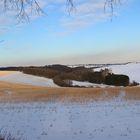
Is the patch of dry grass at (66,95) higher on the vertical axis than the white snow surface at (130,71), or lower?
lower

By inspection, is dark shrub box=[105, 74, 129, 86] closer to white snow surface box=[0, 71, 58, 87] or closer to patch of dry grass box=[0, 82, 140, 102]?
white snow surface box=[0, 71, 58, 87]

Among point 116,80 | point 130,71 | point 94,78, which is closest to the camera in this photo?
point 116,80

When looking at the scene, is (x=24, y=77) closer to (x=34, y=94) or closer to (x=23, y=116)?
(x=34, y=94)

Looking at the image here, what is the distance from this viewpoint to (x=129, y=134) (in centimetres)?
1659

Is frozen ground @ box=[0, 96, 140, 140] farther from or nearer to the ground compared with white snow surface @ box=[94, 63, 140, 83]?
nearer to the ground

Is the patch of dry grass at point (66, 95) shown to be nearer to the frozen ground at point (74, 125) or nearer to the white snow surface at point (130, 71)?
the frozen ground at point (74, 125)

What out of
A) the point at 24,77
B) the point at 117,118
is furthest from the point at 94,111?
the point at 24,77

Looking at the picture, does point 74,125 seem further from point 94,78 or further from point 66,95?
point 94,78

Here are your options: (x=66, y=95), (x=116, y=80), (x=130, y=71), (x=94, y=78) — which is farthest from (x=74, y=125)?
(x=130, y=71)

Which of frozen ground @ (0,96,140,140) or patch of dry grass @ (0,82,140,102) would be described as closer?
frozen ground @ (0,96,140,140)

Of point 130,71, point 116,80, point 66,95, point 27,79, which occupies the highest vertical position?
point 130,71

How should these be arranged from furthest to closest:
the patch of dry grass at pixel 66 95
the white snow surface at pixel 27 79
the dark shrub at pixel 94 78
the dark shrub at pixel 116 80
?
the dark shrub at pixel 94 78 < the dark shrub at pixel 116 80 < the white snow surface at pixel 27 79 < the patch of dry grass at pixel 66 95

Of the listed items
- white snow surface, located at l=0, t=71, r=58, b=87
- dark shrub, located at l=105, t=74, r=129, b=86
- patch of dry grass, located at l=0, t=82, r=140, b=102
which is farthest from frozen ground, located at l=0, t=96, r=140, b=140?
dark shrub, located at l=105, t=74, r=129, b=86

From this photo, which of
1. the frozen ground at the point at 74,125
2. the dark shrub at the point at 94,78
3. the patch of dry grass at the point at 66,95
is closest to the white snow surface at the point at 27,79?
the dark shrub at the point at 94,78
